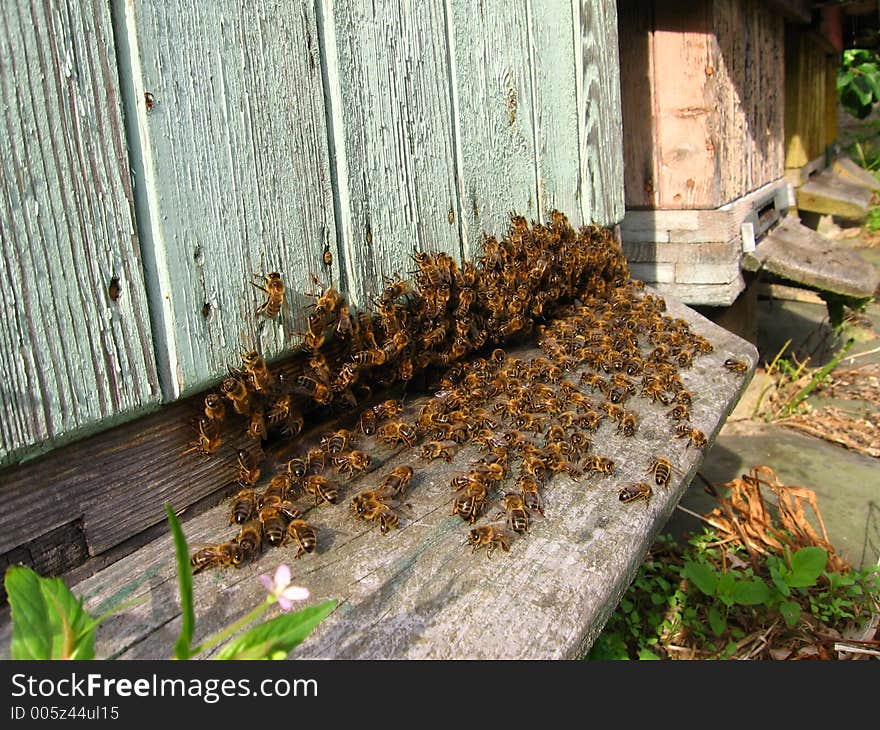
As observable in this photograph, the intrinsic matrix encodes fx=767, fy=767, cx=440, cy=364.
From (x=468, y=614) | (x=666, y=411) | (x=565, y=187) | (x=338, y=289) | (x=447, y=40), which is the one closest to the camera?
(x=468, y=614)

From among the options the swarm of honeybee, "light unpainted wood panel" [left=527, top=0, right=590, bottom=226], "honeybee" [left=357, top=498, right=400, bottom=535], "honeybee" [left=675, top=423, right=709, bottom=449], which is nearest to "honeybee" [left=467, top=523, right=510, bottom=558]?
the swarm of honeybee

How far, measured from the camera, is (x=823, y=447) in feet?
20.2

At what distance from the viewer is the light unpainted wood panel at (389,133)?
2.00 meters

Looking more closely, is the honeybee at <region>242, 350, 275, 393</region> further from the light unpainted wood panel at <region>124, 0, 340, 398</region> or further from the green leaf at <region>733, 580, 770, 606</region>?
the green leaf at <region>733, 580, 770, 606</region>

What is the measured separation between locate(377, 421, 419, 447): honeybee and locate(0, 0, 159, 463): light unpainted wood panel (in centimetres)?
73

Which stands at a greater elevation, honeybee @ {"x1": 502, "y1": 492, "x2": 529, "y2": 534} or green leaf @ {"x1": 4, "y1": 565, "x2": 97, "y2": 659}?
green leaf @ {"x1": 4, "y1": 565, "x2": 97, "y2": 659}

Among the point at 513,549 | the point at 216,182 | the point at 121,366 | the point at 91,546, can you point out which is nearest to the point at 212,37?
the point at 216,182

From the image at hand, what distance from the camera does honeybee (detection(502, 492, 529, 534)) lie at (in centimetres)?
168

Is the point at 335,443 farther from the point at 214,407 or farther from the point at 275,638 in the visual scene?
the point at 275,638

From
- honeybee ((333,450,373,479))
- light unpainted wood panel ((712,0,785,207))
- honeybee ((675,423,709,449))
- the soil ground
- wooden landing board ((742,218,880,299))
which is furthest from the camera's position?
wooden landing board ((742,218,880,299))

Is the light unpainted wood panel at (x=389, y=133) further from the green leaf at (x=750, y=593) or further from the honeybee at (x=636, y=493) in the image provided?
the green leaf at (x=750, y=593)

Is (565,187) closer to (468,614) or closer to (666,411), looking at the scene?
(666,411)
